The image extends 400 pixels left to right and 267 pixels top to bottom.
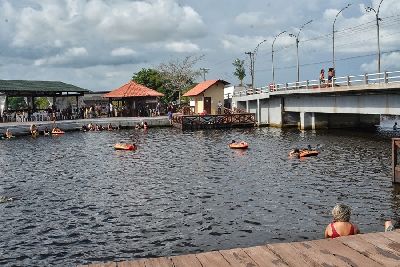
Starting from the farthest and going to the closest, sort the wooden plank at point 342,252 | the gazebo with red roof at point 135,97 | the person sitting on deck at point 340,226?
the gazebo with red roof at point 135,97 → the person sitting on deck at point 340,226 → the wooden plank at point 342,252

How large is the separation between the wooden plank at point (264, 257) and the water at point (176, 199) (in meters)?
7.20

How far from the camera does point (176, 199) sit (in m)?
22.9

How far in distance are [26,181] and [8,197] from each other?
5.06m

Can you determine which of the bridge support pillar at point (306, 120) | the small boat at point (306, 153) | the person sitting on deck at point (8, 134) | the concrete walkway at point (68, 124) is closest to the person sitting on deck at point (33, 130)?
the concrete walkway at point (68, 124)

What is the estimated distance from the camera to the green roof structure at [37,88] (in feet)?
225

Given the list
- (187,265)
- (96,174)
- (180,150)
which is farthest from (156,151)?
(187,265)

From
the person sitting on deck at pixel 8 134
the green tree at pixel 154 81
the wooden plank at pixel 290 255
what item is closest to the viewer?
the wooden plank at pixel 290 255

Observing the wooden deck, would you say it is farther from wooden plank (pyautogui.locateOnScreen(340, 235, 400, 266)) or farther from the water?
the water

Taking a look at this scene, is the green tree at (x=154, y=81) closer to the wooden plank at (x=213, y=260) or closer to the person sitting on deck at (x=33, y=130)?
the person sitting on deck at (x=33, y=130)

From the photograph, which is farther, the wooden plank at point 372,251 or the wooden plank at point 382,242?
the wooden plank at point 382,242

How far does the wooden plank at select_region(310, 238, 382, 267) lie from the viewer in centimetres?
771

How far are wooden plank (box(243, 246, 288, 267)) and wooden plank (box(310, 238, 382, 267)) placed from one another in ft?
2.92

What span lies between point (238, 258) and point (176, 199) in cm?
1492

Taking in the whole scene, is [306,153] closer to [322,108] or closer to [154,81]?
[322,108]
